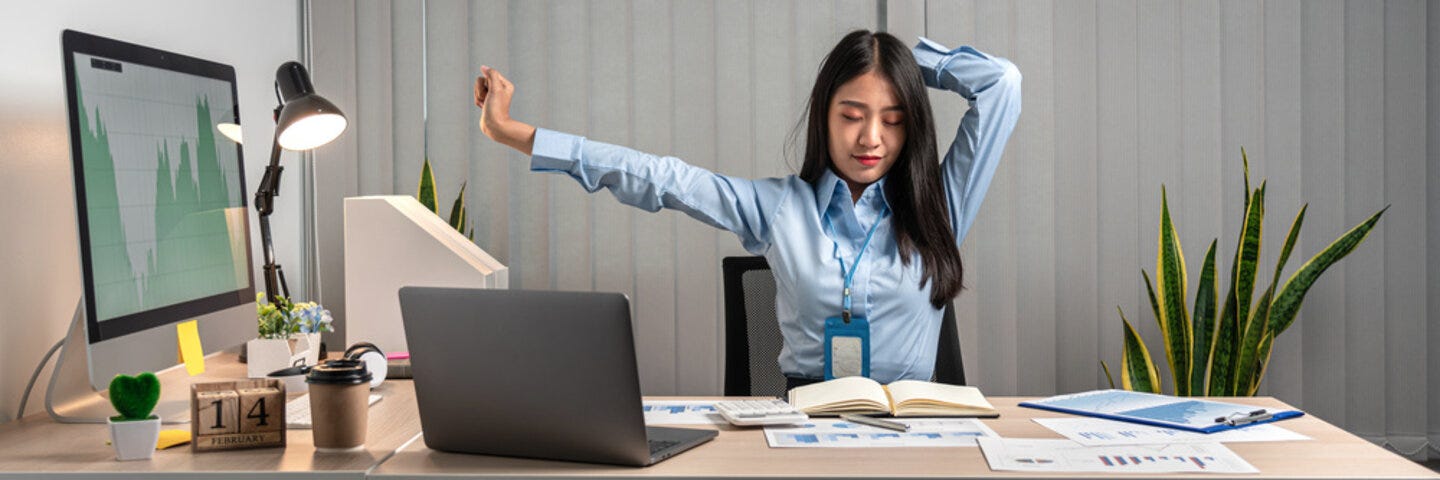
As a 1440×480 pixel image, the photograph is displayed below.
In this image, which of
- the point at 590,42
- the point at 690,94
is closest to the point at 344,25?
the point at 590,42

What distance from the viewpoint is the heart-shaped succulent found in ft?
4.98

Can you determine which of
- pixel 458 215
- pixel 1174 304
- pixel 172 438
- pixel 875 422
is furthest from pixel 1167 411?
pixel 458 215

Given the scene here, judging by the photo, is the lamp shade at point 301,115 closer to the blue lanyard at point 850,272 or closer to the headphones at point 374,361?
the headphones at point 374,361

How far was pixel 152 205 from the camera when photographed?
1874mm

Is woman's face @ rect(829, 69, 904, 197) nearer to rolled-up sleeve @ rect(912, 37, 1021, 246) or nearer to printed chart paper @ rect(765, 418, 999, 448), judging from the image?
rolled-up sleeve @ rect(912, 37, 1021, 246)

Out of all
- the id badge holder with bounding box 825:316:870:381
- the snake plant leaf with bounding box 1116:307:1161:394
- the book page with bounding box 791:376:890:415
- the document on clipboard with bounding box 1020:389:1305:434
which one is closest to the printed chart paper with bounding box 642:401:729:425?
the book page with bounding box 791:376:890:415

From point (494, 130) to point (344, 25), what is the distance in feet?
6.53

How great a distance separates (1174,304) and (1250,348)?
0.76 ft

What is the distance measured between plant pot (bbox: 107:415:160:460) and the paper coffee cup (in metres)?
0.20

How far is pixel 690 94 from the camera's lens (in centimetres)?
369

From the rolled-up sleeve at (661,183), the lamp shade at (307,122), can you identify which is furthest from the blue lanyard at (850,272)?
the lamp shade at (307,122)

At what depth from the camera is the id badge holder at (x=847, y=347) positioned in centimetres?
206

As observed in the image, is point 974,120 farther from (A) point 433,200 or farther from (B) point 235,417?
(A) point 433,200

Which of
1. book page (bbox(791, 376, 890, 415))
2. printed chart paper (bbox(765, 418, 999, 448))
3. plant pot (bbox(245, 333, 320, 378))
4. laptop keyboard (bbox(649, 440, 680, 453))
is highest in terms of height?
plant pot (bbox(245, 333, 320, 378))
